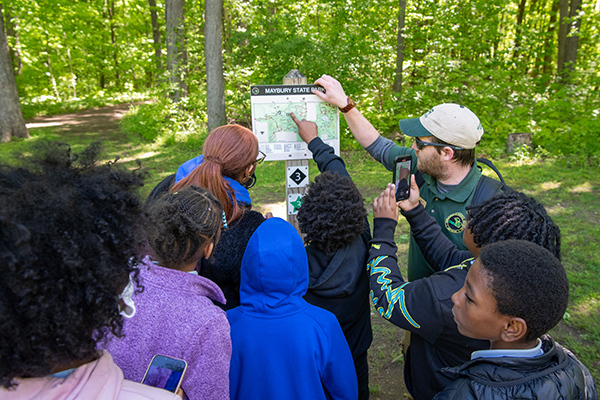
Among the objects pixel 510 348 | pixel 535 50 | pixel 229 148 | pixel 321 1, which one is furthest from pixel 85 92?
pixel 510 348

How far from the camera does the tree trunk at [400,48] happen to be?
31.6ft

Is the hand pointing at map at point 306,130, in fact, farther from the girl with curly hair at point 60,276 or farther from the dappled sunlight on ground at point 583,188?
the dappled sunlight on ground at point 583,188

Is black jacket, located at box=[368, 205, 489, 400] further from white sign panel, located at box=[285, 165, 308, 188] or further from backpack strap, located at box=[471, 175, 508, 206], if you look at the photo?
white sign panel, located at box=[285, 165, 308, 188]

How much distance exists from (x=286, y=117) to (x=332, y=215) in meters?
1.30

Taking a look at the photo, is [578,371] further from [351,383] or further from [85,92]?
[85,92]

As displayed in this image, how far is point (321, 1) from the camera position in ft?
34.3

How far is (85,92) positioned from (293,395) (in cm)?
2936

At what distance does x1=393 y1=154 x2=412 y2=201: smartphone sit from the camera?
2.14 metres

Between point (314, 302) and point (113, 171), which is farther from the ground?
point (113, 171)

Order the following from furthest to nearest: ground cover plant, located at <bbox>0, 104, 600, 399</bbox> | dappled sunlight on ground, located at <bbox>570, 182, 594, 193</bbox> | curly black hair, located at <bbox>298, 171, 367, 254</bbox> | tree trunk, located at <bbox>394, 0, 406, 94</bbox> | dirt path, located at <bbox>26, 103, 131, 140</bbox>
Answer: dirt path, located at <bbox>26, 103, 131, 140</bbox> → tree trunk, located at <bbox>394, 0, 406, 94</bbox> → dappled sunlight on ground, located at <bbox>570, 182, 594, 193</bbox> → ground cover plant, located at <bbox>0, 104, 600, 399</bbox> → curly black hair, located at <bbox>298, 171, 367, 254</bbox>

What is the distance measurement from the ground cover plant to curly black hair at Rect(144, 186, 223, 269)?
0.18 meters

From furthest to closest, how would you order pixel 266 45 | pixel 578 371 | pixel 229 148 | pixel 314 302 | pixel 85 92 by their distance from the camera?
pixel 85 92 < pixel 266 45 < pixel 229 148 < pixel 314 302 < pixel 578 371

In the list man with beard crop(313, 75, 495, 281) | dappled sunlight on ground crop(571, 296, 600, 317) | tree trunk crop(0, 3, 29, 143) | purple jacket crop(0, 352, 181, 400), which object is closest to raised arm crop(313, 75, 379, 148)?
man with beard crop(313, 75, 495, 281)

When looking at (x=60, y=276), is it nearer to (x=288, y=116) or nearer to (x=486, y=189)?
(x=486, y=189)
